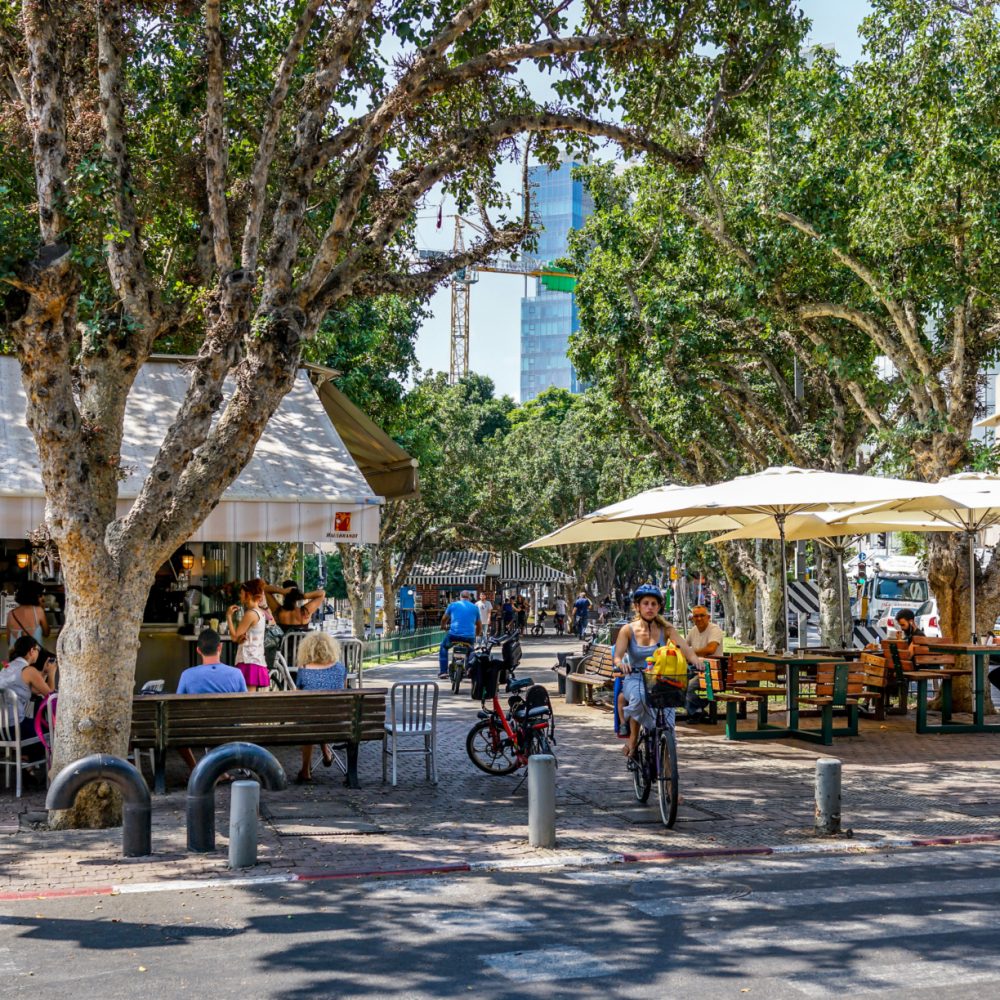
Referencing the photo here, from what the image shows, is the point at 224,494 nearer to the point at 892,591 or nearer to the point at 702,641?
the point at 702,641

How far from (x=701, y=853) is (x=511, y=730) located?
3.24m

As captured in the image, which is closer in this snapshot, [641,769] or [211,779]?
[211,779]

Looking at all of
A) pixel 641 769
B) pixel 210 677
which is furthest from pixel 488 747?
pixel 210 677

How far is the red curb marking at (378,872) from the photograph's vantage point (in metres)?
8.03

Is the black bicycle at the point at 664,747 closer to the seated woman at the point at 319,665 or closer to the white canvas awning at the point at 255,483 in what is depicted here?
the seated woman at the point at 319,665

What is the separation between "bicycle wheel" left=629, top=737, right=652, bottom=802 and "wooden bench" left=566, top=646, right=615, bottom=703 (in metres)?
7.36

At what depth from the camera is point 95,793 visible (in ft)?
31.4

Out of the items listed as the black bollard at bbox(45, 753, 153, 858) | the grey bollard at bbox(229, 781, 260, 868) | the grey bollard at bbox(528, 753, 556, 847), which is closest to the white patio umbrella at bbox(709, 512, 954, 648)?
the grey bollard at bbox(528, 753, 556, 847)

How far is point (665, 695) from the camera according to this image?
31.9 feet

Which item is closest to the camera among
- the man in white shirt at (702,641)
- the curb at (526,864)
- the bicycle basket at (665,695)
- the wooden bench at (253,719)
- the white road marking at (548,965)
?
the white road marking at (548,965)

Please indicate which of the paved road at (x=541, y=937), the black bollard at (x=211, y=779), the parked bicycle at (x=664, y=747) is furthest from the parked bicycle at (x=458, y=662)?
the paved road at (x=541, y=937)

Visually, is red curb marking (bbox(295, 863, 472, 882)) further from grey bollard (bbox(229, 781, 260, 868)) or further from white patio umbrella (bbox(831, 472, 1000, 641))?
white patio umbrella (bbox(831, 472, 1000, 641))

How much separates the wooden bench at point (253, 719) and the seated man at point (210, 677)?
0.41 meters

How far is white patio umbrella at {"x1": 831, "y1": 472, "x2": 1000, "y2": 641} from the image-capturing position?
13.9 meters
